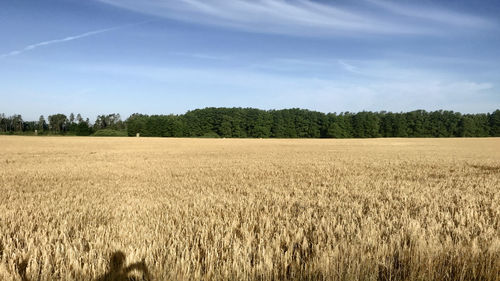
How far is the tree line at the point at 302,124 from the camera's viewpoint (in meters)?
104

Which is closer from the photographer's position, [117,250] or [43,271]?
[43,271]

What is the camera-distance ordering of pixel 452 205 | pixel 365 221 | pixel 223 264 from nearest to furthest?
pixel 223 264 → pixel 365 221 → pixel 452 205

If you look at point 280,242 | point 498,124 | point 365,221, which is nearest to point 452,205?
point 365,221

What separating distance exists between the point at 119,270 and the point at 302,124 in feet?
381

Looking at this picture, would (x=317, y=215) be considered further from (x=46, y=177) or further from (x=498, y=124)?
(x=498, y=124)

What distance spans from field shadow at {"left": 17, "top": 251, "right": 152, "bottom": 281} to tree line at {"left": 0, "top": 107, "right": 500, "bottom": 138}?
96213 millimetres

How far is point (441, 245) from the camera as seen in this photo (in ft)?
11.0

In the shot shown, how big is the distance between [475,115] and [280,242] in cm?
12940

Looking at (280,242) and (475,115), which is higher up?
(475,115)

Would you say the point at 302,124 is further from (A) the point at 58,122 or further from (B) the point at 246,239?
(B) the point at 246,239

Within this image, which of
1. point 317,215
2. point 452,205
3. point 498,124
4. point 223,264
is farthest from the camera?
point 498,124

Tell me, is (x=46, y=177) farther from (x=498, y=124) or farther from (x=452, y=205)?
(x=498, y=124)

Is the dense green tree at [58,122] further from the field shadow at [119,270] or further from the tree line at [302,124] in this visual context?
the field shadow at [119,270]

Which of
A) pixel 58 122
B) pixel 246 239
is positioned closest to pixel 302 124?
pixel 58 122
